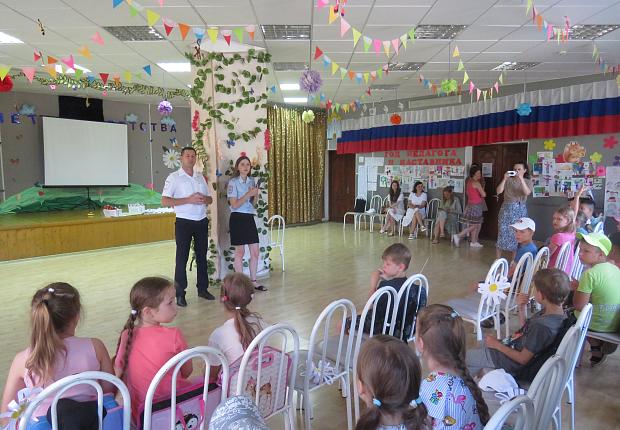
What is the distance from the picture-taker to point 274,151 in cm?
974

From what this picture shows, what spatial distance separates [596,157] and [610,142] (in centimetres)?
27

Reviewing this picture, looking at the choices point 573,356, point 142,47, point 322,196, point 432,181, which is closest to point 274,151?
point 322,196

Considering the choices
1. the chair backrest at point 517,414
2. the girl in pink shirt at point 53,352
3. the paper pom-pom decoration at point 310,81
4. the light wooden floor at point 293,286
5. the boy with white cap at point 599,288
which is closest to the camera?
the chair backrest at point 517,414

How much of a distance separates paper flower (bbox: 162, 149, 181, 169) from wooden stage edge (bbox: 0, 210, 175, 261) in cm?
244

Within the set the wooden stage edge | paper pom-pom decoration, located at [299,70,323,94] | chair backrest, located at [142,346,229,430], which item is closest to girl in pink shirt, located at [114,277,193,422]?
chair backrest, located at [142,346,229,430]

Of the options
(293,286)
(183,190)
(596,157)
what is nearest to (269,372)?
(183,190)

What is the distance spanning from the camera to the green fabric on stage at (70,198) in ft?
27.2

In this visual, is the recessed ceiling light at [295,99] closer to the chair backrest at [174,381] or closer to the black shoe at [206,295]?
the black shoe at [206,295]

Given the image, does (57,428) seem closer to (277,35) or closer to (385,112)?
(277,35)

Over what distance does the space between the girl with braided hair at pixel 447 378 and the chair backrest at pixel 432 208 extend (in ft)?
24.8

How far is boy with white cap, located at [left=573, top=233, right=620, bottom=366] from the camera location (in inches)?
101

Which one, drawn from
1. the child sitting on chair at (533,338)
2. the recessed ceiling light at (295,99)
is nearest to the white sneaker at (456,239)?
the recessed ceiling light at (295,99)

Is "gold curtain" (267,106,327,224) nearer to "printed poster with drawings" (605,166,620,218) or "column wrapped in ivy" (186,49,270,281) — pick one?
"column wrapped in ivy" (186,49,270,281)

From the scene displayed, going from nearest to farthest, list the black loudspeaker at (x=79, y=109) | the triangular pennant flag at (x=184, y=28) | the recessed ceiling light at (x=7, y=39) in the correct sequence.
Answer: the triangular pennant flag at (x=184, y=28)
the recessed ceiling light at (x=7, y=39)
the black loudspeaker at (x=79, y=109)
